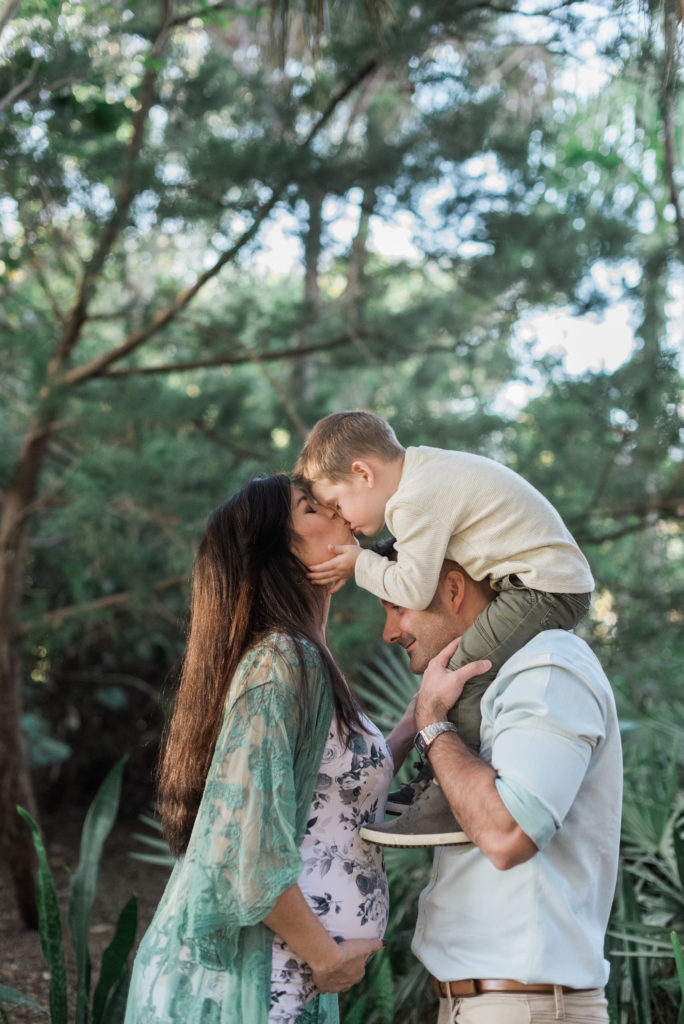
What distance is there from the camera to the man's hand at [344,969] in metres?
1.89

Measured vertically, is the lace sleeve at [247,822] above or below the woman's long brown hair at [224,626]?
below

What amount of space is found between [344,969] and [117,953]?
982 millimetres

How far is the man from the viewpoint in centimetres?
167

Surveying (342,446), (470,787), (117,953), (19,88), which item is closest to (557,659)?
(470,787)

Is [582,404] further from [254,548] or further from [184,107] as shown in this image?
[254,548]

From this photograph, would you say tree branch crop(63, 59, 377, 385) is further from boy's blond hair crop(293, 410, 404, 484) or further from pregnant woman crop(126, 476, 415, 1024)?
pregnant woman crop(126, 476, 415, 1024)

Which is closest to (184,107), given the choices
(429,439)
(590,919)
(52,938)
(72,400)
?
(72,400)

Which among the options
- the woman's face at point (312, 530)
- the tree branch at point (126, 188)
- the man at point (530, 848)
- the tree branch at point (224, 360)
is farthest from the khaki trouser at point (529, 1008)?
the tree branch at point (126, 188)

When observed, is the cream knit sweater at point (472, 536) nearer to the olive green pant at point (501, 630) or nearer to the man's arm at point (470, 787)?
the olive green pant at point (501, 630)

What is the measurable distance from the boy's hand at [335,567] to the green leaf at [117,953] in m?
1.10

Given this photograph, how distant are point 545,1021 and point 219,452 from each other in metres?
4.87

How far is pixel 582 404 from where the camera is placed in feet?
21.7

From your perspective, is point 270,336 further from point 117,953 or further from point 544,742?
point 544,742

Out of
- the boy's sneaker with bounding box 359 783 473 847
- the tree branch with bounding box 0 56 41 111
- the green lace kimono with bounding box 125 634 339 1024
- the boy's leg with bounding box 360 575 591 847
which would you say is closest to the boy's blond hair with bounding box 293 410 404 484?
the boy's leg with bounding box 360 575 591 847
